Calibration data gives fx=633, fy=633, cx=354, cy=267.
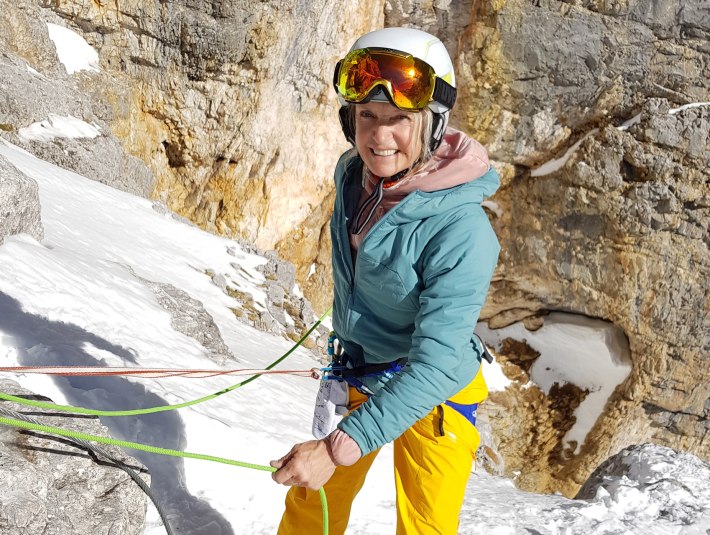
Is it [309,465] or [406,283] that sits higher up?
[406,283]

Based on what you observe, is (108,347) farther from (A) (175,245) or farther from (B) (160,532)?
(A) (175,245)

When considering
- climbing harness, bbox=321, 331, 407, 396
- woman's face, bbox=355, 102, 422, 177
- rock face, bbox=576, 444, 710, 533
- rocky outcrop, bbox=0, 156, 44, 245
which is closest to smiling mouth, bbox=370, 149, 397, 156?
woman's face, bbox=355, 102, 422, 177

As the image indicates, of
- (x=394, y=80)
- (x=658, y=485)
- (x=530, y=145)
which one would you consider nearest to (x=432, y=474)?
(x=394, y=80)

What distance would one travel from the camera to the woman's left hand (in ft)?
6.39

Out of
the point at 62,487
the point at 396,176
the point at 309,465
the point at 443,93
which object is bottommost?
the point at 62,487

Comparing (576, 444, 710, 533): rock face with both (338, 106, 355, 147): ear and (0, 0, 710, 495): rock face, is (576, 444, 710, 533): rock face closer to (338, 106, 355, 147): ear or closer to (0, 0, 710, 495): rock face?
(338, 106, 355, 147): ear

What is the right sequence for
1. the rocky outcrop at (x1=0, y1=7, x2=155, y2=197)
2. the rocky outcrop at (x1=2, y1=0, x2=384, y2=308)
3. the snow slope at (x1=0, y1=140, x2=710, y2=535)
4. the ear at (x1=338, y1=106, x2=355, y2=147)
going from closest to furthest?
1. the ear at (x1=338, y1=106, x2=355, y2=147)
2. the snow slope at (x1=0, y1=140, x2=710, y2=535)
3. the rocky outcrop at (x1=0, y1=7, x2=155, y2=197)
4. the rocky outcrop at (x1=2, y1=0, x2=384, y2=308)

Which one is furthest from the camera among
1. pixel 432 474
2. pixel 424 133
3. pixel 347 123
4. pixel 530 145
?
pixel 530 145

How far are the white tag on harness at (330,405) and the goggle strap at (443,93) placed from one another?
1.19 m

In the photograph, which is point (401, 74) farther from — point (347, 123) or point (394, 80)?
point (347, 123)

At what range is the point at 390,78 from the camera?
2180 mm

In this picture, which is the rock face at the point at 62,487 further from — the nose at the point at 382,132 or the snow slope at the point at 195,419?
the nose at the point at 382,132

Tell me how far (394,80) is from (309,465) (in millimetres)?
1303

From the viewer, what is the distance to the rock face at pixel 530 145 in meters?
13.7
